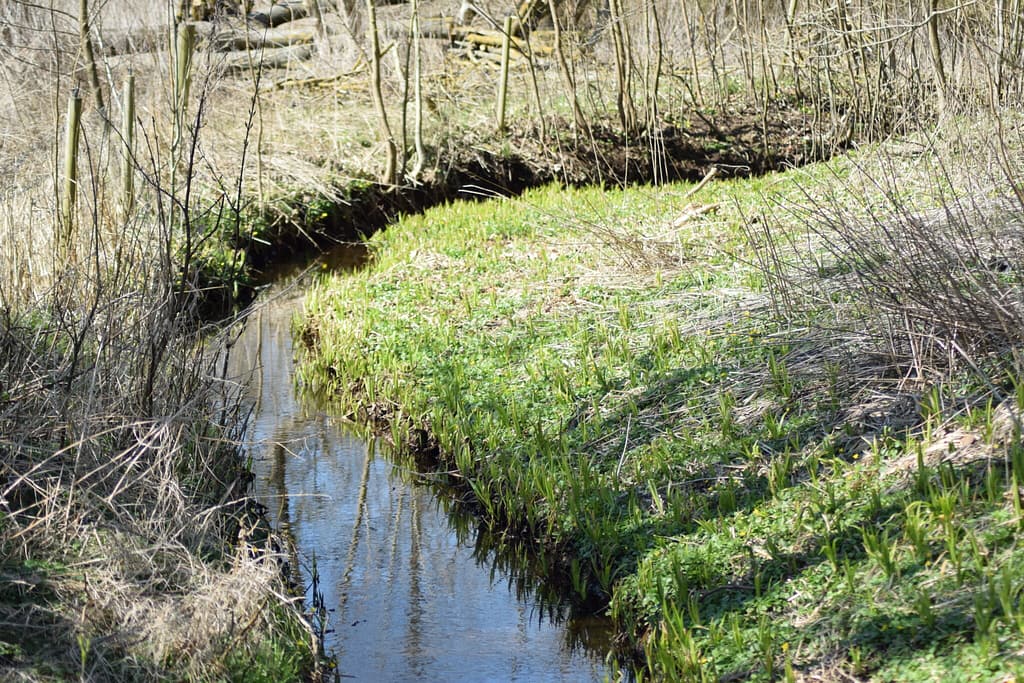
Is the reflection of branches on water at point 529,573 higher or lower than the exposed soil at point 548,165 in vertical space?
lower

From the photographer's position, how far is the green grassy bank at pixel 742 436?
12.8 ft

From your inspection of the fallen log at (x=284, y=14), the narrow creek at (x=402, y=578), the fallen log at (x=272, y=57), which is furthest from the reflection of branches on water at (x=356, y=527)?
the fallen log at (x=284, y=14)

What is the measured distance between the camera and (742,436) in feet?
17.9

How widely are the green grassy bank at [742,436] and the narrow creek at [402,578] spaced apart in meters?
0.22

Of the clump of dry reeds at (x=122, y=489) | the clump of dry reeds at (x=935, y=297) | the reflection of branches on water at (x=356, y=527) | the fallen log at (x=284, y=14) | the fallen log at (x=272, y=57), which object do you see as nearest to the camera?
the clump of dry reeds at (x=122, y=489)

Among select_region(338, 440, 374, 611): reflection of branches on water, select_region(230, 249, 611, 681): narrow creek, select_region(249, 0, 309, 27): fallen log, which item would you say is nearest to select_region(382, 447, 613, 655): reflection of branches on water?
select_region(230, 249, 611, 681): narrow creek

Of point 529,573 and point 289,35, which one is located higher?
point 289,35

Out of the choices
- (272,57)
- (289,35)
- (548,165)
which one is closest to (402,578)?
(548,165)

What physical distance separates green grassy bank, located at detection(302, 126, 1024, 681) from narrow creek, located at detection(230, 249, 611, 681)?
A: 218 millimetres

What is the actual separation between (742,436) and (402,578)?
6.30 ft

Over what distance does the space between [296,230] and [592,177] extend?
4.02m

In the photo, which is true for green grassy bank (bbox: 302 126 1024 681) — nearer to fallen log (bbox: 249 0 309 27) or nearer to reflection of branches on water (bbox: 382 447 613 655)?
reflection of branches on water (bbox: 382 447 613 655)

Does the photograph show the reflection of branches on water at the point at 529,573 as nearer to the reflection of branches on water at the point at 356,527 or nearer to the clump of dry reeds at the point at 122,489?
the reflection of branches on water at the point at 356,527

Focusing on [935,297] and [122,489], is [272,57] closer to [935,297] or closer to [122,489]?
[122,489]
